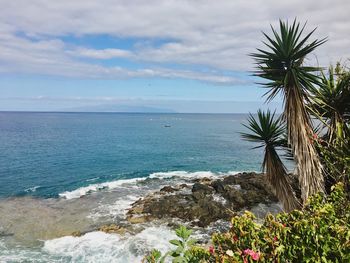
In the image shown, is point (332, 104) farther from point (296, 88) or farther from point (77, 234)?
point (77, 234)

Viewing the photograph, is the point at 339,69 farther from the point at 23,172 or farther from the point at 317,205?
the point at 23,172

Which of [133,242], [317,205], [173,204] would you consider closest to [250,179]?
[173,204]

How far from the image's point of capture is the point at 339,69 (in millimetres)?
8758

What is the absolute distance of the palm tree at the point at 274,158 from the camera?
26.6ft

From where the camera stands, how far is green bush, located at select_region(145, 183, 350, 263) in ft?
9.33

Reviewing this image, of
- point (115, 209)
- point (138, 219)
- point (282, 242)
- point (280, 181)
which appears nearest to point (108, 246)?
point (138, 219)

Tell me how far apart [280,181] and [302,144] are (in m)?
1.40

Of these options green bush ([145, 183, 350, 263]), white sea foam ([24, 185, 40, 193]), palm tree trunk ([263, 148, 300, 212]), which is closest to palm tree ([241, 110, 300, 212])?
palm tree trunk ([263, 148, 300, 212])

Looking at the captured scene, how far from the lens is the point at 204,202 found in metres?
20.0

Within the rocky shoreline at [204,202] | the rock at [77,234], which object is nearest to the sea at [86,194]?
the rock at [77,234]

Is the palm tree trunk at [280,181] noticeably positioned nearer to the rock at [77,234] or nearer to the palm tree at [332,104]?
the palm tree at [332,104]

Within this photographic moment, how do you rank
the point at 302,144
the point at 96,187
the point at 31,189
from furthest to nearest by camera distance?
the point at 96,187, the point at 31,189, the point at 302,144

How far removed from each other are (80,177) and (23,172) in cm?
708

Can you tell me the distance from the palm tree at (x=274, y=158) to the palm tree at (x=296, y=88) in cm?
79
